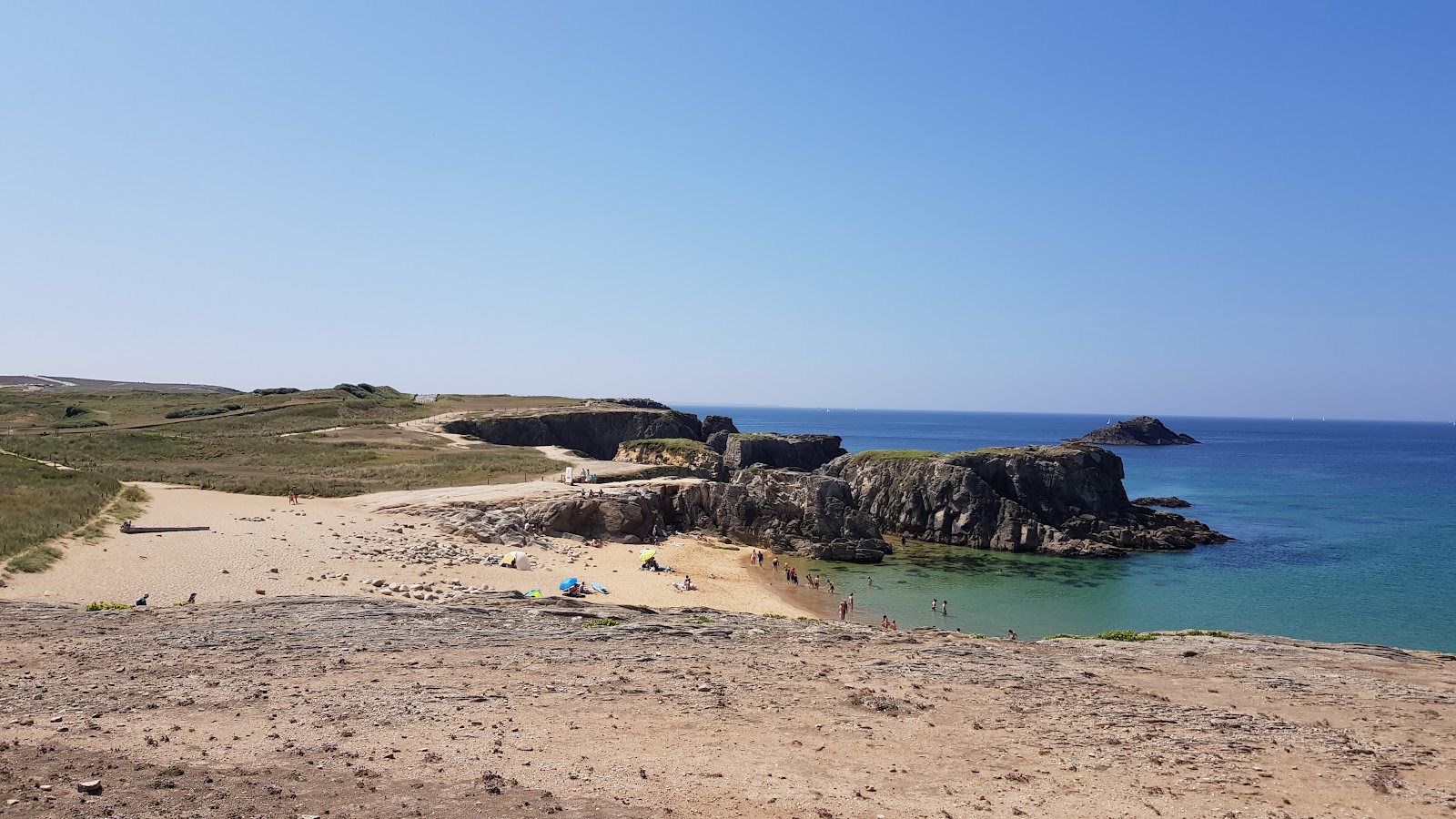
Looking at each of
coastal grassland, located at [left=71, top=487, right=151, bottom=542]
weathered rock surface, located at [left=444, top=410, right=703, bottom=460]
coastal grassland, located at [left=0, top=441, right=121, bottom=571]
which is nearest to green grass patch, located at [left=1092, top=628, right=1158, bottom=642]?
coastal grassland, located at [left=0, top=441, right=121, bottom=571]

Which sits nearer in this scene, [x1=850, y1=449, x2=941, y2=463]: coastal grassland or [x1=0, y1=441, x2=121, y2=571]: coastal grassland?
[x1=0, y1=441, x2=121, y2=571]: coastal grassland

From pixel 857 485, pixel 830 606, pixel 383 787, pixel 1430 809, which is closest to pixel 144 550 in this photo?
pixel 383 787

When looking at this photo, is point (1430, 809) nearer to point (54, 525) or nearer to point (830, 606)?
point (830, 606)

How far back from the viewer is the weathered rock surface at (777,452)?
91.8m

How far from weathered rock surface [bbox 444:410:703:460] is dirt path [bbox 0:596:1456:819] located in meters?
84.4

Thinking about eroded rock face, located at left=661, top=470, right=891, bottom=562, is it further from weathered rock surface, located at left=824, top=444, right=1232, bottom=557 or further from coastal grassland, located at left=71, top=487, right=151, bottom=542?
coastal grassland, located at left=71, top=487, right=151, bottom=542

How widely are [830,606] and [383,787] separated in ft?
109

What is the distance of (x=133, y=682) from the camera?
1572 cm

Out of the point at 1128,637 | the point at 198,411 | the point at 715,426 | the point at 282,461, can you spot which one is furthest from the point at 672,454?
the point at 198,411

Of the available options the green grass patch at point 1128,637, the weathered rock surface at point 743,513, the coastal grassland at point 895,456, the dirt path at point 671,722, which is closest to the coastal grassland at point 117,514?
the dirt path at point 671,722

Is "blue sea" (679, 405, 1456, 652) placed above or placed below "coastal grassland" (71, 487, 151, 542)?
below

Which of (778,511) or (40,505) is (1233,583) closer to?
(778,511)

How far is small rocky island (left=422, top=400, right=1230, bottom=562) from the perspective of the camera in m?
52.8

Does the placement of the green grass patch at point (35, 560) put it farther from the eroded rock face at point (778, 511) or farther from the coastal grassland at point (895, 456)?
the coastal grassland at point (895, 456)
